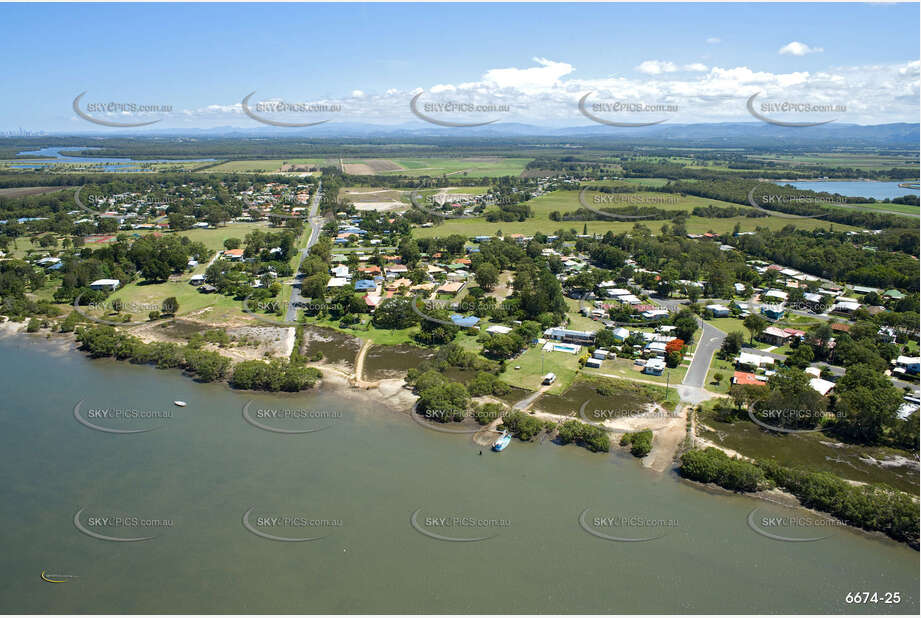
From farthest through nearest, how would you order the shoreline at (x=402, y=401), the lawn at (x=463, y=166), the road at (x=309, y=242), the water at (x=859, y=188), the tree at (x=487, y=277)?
Result: 1. the lawn at (x=463, y=166)
2. the water at (x=859, y=188)
3. the tree at (x=487, y=277)
4. the road at (x=309, y=242)
5. the shoreline at (x=402, y=401)

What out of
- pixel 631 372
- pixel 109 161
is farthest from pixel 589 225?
pixel 109 161

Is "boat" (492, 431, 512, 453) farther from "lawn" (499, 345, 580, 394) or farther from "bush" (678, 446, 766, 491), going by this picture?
"bush" (678, 446, 766, 491)

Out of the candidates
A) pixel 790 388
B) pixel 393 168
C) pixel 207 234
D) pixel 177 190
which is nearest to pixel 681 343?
pixel 790 388

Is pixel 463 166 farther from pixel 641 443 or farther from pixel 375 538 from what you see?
pixel 375 538

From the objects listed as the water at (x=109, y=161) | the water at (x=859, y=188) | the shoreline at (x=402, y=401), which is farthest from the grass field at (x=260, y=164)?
the water at (x=859, y=188)

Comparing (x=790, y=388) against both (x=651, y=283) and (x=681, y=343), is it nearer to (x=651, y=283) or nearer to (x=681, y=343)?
(x=681, y=343)

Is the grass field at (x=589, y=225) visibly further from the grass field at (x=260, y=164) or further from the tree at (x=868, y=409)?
the grass field at (x=260, y=164)
